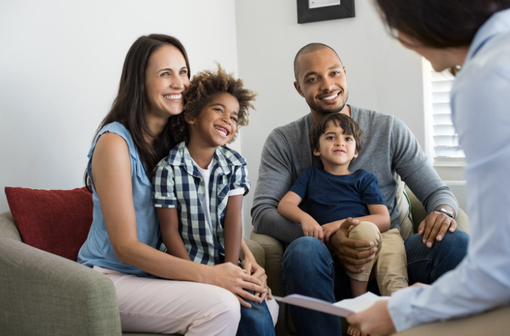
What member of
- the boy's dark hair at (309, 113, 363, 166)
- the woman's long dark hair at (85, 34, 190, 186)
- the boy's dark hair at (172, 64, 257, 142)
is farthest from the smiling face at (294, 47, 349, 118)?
the woman's long dark hair at (85, 34, 190, 186)

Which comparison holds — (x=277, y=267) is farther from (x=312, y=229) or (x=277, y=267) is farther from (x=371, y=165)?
(x=371, y=165)

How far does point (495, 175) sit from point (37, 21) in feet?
5.75

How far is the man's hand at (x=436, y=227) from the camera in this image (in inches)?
69.6

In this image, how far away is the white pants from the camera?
1.37 meters

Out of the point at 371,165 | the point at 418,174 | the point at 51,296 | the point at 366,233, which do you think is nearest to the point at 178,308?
the point at 51,296

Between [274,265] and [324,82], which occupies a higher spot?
[324,82]

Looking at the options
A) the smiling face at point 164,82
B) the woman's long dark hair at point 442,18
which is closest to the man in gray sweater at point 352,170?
the smiling face at point 164,82

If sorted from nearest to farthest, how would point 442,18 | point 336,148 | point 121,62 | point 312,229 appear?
point 442,18 → point 312,229 → point 336,148 → point 121,62

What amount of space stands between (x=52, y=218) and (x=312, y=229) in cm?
89

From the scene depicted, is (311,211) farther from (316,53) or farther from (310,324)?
(316,53)

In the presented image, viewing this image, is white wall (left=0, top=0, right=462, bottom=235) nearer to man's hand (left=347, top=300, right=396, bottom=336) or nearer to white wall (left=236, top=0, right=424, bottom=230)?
white wall (left=236, top=0, right=424, bottom=230)

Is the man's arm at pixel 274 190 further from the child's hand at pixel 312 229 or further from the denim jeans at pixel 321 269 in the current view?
the denim jeans at pixel 321 269

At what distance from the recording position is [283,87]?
10.9 ft

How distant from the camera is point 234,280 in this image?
148 centimetres
